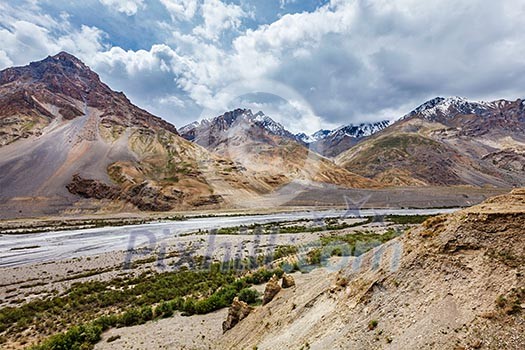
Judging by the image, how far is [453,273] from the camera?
738 centimetres

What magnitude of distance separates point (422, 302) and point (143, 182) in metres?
114

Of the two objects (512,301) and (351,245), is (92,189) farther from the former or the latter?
(512,301)

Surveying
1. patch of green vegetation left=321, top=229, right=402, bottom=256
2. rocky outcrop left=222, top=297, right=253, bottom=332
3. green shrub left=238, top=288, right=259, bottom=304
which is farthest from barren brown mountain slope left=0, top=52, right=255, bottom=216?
rocky outcrop left=222, top=297, right=253, bottom=332

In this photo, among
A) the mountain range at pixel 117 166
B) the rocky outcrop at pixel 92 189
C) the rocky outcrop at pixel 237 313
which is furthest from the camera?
the rocky outcrop at pixel 92 189

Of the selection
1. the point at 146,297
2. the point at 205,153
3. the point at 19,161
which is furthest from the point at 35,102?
the point at 146,297

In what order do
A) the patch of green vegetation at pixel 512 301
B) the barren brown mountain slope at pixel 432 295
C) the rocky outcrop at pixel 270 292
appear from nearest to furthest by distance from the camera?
the patch of green vegetation at pixel 512 301, the barren brown mountain slope at pixel 432 295, the rocky outcrop at pixel 270 292

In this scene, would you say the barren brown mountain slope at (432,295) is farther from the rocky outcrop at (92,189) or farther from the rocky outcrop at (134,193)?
the rocky outcrop at (92,189)

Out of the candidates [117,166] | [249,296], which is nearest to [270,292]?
[249,296]

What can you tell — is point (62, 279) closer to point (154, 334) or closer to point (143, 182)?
point (154, 334)

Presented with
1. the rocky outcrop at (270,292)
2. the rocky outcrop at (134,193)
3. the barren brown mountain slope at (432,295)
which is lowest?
the rocky outcrop at (270,292)

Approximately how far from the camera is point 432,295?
7.26 meters

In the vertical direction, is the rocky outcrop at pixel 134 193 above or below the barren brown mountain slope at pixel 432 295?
above

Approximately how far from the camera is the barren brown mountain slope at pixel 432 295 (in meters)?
6.22

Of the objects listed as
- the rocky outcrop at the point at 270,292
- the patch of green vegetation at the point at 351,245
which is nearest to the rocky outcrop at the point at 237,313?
the rocky outcrop at the point at 270,292
